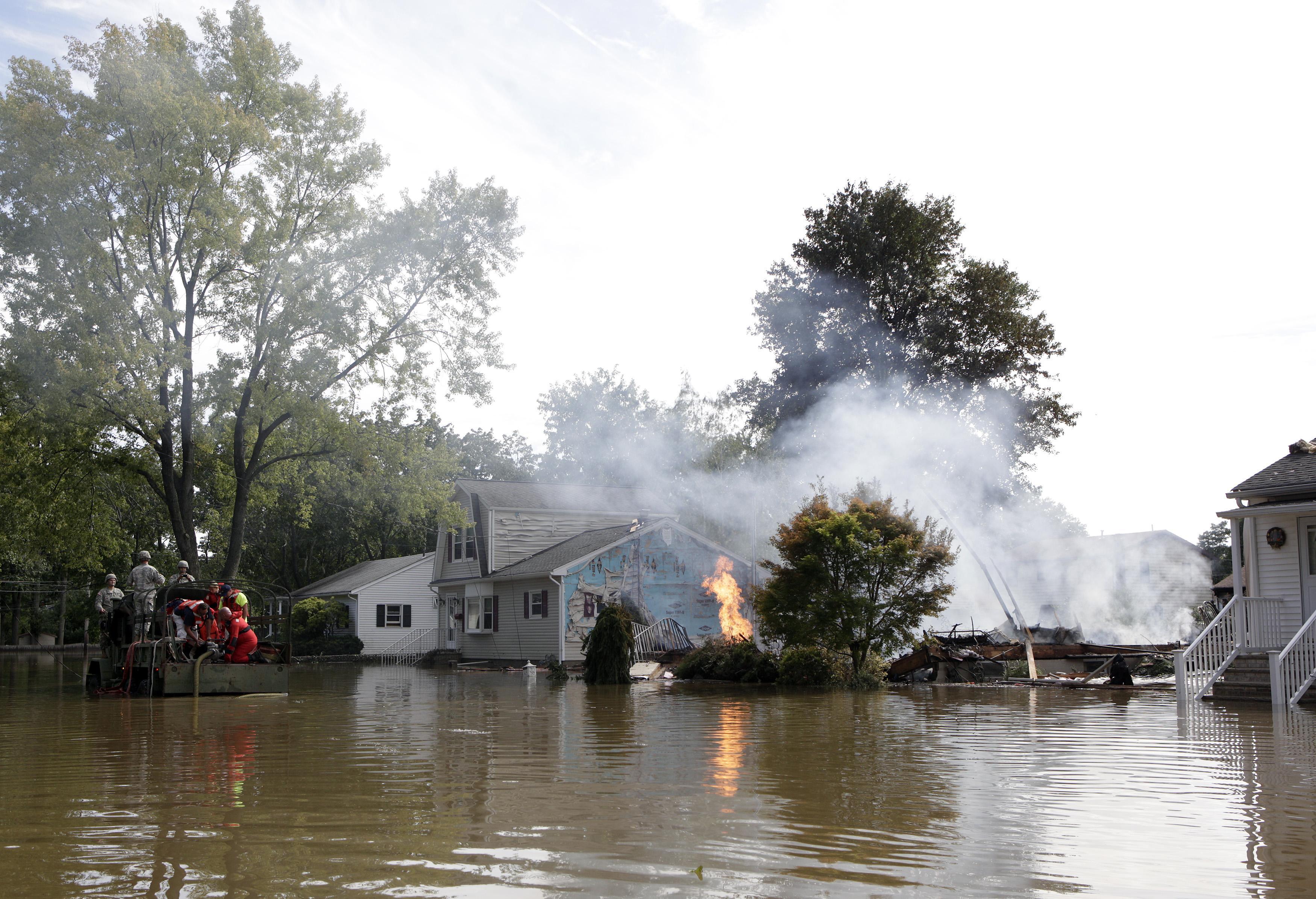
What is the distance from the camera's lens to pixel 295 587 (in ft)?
209

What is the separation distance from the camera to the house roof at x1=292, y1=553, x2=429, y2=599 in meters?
47.0

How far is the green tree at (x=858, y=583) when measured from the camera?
2147cm

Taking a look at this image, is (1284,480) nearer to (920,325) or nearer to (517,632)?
(920,325)

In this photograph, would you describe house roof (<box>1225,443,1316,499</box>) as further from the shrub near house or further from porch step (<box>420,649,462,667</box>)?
the shrub near house

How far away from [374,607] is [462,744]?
37.5m

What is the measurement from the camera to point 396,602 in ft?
154

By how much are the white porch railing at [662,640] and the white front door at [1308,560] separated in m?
16.2

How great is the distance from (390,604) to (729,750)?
38803mm

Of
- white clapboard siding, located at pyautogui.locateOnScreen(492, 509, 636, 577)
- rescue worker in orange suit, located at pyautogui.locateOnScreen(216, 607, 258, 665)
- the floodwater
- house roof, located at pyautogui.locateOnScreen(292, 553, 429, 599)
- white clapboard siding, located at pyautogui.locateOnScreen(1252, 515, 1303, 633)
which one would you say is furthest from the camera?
house roof, located at pyautogui.locateOnScreen(292, 553, 429, 599)

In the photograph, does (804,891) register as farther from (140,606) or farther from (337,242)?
(337,242)

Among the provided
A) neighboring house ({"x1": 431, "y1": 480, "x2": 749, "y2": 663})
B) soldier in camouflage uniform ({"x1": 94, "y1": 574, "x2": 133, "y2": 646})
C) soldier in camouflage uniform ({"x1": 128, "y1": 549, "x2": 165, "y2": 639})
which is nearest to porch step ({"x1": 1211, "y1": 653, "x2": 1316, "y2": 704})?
neighboring house ({"x1": 431, "y1": 480, "x2": 749, "y2": 663})

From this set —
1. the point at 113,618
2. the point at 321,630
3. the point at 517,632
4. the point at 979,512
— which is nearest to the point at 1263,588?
the point at 979,512

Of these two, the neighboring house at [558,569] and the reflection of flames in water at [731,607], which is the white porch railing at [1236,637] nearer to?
the reflection of flames in water at [731,607]

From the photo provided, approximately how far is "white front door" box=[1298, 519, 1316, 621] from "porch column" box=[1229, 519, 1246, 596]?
86 cm
